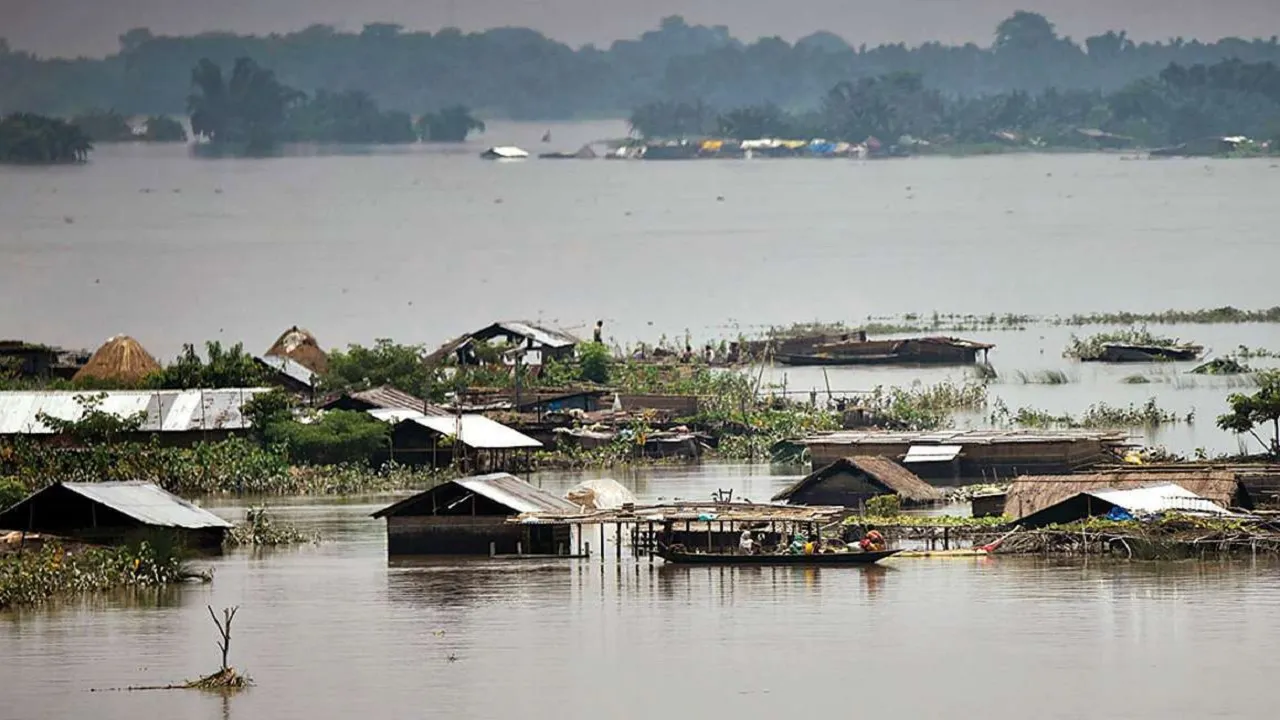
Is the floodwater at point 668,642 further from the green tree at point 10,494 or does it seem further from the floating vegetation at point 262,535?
the green tree at point 10,494

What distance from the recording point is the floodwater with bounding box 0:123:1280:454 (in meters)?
44.9

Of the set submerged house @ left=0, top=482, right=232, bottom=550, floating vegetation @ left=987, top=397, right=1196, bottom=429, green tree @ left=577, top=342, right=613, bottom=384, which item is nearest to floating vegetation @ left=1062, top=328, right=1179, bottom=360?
floating vegetation @ left=987, top=397, right=1196, bottom=429

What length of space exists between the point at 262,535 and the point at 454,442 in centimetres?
377

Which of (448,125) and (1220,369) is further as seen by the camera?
(448,125)

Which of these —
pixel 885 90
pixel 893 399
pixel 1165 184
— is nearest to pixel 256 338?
pixel 893 399

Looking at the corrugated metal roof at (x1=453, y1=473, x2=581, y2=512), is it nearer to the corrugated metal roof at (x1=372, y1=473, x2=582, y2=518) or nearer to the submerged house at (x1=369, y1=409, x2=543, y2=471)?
the corrugated metal roof at (x1=372, y1=473, x2=582, y2=518)

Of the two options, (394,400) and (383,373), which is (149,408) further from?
(383,373)

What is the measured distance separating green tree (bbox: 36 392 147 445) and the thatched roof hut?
8.61m

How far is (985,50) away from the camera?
393 ft

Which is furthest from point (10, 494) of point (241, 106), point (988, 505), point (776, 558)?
point (241, 106)

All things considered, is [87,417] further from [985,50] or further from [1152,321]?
[985,50]

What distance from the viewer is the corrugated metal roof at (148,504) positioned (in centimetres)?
1845

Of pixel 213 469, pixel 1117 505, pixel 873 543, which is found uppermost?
pixel 213 469

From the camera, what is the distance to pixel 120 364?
29.5 metres
